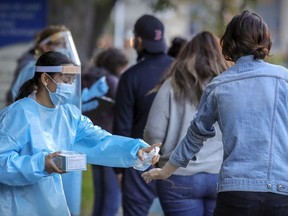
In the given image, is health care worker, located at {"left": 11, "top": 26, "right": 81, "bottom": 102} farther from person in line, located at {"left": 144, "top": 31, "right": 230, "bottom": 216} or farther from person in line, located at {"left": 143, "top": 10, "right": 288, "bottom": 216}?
person in line, located at {"left": 143, "top": 10, "right": 288, "bottom": 216}

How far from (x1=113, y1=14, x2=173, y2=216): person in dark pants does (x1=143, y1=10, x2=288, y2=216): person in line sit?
2.48 metres

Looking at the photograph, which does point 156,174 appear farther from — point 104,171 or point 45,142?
point 104,171

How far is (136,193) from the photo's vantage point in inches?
274

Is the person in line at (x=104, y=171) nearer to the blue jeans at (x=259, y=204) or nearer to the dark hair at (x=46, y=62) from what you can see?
the dark hair at (x=46, y=62)

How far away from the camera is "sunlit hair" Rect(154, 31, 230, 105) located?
19.3ft

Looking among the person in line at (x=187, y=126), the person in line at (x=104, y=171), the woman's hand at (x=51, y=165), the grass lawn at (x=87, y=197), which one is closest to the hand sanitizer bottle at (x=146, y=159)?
the woman's hand at (x=51, y=165)

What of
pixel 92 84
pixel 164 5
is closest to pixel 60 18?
pixel 164 5

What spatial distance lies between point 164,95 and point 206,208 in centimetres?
80

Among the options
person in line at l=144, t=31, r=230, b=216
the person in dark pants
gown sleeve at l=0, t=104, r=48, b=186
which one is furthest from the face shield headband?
the person in dark pants

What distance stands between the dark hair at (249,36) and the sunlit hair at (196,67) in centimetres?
147

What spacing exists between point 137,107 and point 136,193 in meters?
0.68

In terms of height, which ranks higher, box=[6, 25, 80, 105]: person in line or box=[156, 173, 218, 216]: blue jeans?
box=[6, 25, 80, 105]: person in line

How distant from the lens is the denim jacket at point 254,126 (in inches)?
166

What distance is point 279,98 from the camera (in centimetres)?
427
